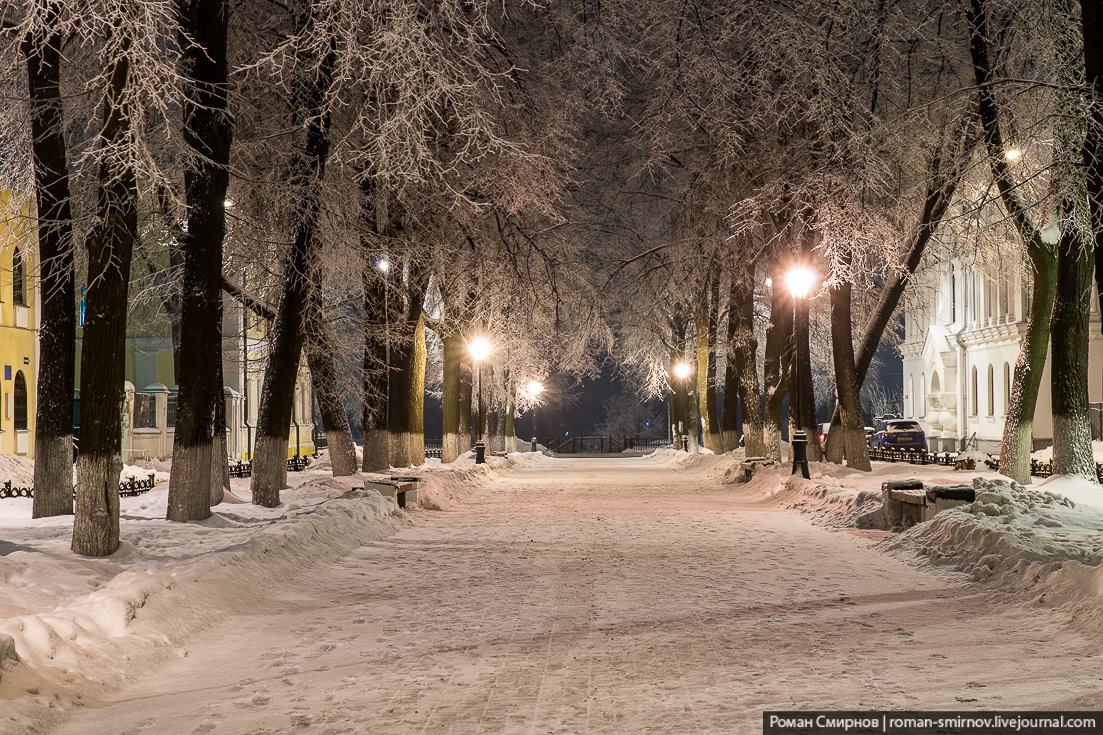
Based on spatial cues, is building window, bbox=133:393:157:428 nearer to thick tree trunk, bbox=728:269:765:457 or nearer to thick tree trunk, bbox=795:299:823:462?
thick tree trunk, bbox=728:269:765:457

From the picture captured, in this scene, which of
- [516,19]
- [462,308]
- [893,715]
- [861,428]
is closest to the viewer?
[893,715]

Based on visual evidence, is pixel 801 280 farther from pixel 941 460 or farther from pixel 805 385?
pixel 941 460

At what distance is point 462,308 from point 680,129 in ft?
24.8

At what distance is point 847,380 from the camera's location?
2184 cm

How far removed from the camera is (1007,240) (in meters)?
19.4

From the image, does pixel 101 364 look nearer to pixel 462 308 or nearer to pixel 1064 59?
pixel 1064 59

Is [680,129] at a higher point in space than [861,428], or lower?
higher

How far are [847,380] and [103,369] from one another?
16450mm

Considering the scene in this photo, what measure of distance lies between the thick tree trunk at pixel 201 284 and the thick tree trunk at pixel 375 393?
8.49 metres

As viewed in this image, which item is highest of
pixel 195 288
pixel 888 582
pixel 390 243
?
pixel 390 243

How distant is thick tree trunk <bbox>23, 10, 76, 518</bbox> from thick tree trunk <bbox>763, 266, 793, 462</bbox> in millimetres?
18603

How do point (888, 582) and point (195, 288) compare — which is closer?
point (888, 582)

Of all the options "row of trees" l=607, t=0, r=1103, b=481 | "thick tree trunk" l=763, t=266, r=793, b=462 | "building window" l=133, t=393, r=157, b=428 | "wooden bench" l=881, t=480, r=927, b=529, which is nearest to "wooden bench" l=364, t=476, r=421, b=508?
"wooden bench" l=881, t=480, r=927, b=529

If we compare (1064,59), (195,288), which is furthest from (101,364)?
(1064,59)
